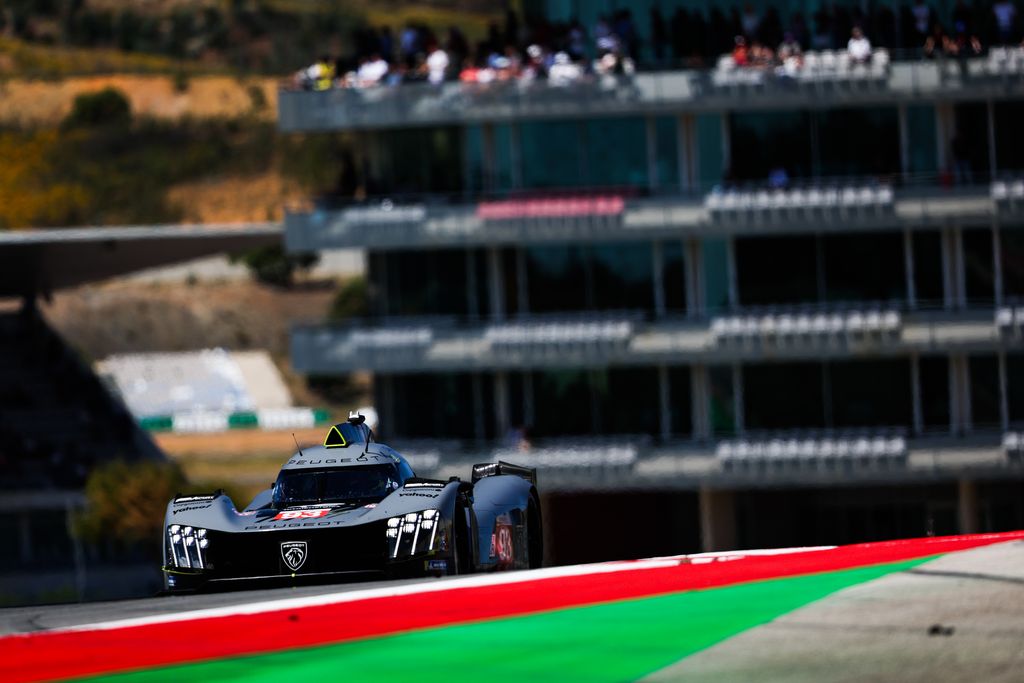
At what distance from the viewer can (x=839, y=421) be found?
Answer: 45.6 meters

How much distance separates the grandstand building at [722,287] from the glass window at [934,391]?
46 mm

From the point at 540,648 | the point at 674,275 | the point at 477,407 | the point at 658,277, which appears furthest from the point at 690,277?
the point at 540,648

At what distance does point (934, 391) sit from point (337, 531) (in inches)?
1238

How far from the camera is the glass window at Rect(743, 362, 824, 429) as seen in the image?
4556 cm

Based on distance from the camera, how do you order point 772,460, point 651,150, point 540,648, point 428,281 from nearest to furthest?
point 540,648 < point 772,460 < point 651,150 < point 428,281

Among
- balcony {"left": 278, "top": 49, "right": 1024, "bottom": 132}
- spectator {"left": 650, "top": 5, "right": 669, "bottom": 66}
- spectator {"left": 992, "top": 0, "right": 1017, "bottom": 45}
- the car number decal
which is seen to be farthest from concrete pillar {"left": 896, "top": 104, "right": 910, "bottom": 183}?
the car number decal

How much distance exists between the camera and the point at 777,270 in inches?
1800

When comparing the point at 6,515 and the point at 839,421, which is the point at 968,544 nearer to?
the point at 839,421

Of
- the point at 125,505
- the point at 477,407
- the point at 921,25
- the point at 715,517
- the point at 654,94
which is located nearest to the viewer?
the point at 921,25

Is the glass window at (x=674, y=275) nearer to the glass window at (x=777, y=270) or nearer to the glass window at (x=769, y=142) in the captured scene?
the glass window at (x=777, y=270)

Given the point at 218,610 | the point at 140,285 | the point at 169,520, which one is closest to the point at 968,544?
the point at 218,610

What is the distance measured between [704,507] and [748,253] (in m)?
5.97

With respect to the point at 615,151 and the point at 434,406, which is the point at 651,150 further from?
the point at 434,406

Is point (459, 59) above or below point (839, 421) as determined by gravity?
above
